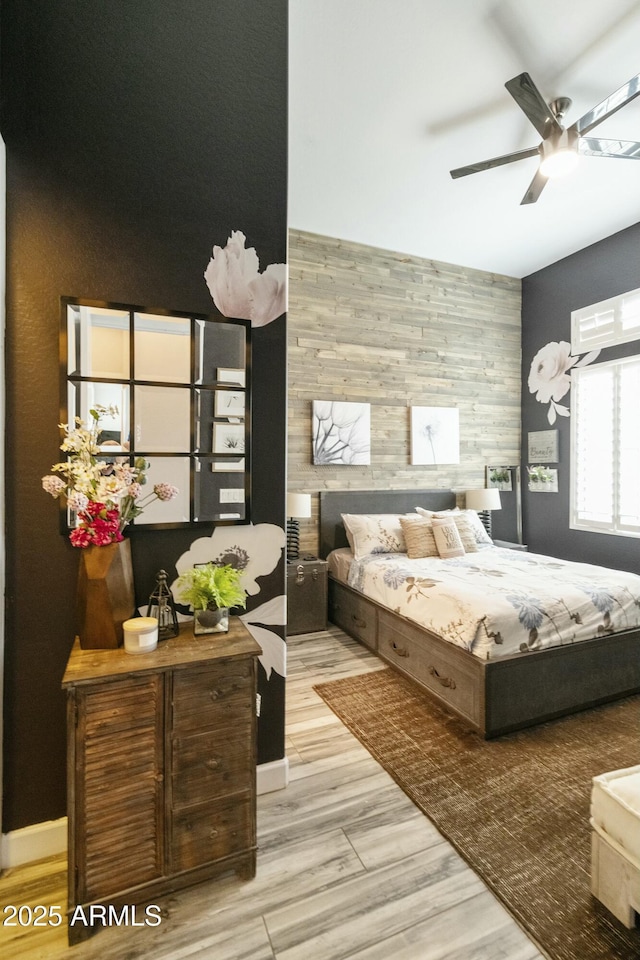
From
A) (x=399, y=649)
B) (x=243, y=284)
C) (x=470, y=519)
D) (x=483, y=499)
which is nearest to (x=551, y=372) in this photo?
(x=483, y=499)

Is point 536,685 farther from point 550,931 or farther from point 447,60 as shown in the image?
point 447,60

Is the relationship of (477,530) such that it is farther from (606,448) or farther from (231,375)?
(231,375)

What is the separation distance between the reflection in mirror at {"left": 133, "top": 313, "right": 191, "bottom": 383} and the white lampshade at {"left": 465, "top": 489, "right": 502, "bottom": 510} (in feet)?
12.4

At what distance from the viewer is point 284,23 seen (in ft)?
6.60

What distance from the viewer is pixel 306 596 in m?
3.92

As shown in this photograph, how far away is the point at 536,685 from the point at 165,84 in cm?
338

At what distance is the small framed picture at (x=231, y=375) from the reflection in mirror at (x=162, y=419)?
155mm

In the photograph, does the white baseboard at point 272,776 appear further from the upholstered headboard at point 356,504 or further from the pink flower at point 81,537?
the upholstered headboard at point 356,504

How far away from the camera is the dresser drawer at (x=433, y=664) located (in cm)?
243

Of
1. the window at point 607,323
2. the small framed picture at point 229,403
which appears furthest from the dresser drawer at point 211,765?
the window at point 607,323

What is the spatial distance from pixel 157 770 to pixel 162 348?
1.53m

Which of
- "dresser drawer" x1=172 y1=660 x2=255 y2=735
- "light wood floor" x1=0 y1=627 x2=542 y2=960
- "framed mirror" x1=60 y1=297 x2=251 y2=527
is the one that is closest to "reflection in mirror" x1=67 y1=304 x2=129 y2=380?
"framed mirror" x1=60 y1=297 x2=251 y2=527

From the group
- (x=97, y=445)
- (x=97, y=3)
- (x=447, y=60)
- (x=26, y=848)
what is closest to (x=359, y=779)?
(x=26, y=848)

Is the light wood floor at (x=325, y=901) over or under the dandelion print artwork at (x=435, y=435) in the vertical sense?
under
